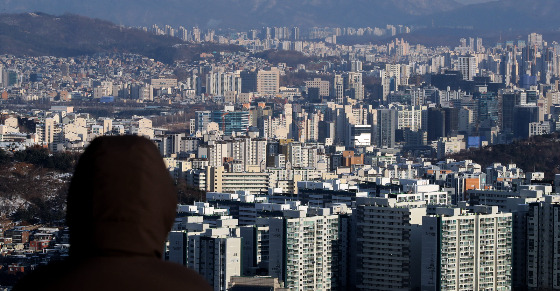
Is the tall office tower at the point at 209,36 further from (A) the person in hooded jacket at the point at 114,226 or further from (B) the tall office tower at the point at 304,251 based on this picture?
(A) the person in hooded jacket at the point at 114,226

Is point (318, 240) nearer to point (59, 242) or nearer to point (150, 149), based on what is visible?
point (59, 242)

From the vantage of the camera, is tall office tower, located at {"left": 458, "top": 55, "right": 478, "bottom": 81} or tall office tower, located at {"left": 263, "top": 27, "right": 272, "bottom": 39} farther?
tall office tower, located at {"left": 263, "top": 27, "right": 272, "bottom": 39}

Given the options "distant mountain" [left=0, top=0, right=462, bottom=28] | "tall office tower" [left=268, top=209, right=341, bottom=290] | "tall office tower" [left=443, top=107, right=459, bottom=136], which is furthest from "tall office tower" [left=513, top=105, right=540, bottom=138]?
"distant mountain" [left=0, top=0, right=462, bottom=28]

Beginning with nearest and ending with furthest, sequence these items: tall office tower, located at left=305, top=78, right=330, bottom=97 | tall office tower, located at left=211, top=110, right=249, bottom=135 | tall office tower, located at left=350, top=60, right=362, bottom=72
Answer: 1. tall office tower, located at left=211, top=110, right=249, bottom=135
2. tall office tower, located at left=305, top=78, right=330, bottom=97
3. tall office tower, located at left=350, top=60, right=362, bottom=72

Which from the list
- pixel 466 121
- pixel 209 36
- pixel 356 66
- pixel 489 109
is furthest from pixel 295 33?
pixel 466 121

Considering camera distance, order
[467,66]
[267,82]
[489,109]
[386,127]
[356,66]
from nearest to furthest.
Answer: [386,127]
[489,109]
[267,82]
[467,66]
[356,66]

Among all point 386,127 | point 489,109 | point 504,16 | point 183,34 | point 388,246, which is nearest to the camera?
point 388,246

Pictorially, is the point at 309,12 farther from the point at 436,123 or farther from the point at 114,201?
the point at 114,201

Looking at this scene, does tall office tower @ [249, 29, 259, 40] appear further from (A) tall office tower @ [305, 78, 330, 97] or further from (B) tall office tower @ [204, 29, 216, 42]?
(A) tall office tower @ [305, 78, 330, 97]
